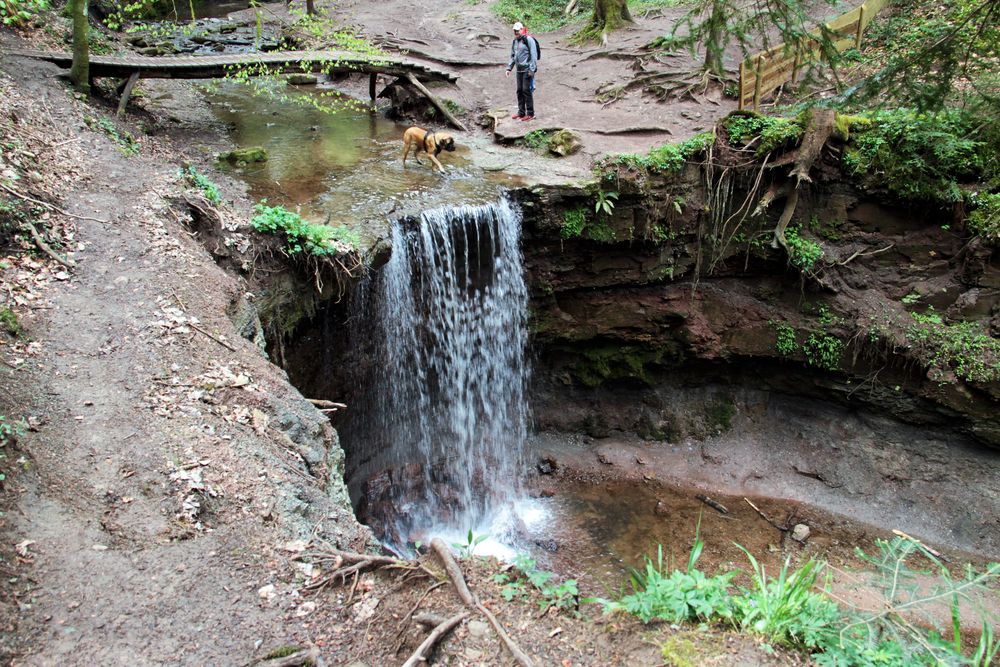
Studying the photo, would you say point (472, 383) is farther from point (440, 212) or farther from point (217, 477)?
point (217, 477)

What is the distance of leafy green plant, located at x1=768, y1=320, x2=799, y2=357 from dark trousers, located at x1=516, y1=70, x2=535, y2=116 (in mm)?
6112

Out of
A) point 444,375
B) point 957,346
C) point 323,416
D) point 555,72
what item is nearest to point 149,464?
point 323,416

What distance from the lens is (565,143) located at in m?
10.4

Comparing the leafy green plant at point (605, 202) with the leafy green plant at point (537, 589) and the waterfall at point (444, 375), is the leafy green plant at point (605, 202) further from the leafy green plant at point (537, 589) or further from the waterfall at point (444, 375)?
the leafy green plant at point (537, 589)

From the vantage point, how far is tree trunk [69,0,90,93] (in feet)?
28.8

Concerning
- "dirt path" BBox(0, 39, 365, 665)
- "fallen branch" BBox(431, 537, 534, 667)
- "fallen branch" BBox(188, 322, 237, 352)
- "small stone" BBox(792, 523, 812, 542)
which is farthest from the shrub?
"small stone" BBox(792, 523, 812, 542)

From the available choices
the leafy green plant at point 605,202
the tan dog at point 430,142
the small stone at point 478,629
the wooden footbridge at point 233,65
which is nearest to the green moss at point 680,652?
the small stone at point 478,629

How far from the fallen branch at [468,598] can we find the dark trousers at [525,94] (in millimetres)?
9622

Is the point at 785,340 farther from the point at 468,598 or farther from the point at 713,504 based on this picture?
the point at 468,598

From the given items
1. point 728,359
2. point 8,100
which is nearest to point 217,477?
point 8,100

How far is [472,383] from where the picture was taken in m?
9.62

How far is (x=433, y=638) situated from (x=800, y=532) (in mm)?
7529

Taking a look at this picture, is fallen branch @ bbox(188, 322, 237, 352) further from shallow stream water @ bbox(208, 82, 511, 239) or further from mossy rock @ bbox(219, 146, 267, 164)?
mossy rock @ bbox(219, 146, 267, 164)

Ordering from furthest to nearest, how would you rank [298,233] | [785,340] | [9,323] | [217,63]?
[217,63] < [785,340] < [298,233] < [9,323]
